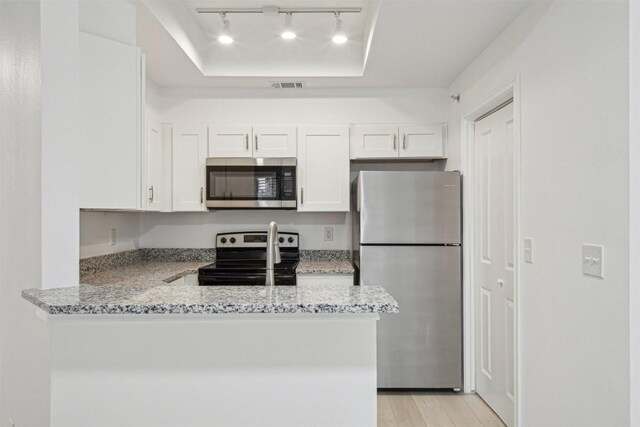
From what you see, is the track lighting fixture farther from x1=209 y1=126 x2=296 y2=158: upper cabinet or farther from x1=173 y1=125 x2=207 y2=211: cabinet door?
x1=173 y1=125 x2=207 y2=211: cabinet door

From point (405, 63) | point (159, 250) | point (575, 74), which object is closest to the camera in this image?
point (575, 74)

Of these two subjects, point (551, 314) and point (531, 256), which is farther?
point (531, 256)

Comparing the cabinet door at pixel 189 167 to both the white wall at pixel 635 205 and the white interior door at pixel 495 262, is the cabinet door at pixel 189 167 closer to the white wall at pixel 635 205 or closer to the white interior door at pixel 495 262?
the white interior door at pixel 495 262

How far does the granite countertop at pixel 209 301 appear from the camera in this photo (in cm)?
122

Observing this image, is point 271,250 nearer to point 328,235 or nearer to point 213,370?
point 213,370

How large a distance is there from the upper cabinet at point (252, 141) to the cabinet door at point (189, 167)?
0.09m

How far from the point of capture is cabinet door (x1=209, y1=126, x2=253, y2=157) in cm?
328

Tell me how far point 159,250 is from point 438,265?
7.86 ft

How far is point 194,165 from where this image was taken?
3.28 metres

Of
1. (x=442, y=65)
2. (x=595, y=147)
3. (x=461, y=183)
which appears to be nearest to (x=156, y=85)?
(x=442, y=65)

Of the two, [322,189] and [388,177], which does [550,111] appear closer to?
[388,177]

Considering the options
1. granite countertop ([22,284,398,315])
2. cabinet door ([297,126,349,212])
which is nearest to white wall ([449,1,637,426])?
granite countertop ([22,284,398,315])

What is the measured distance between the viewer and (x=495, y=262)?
2.54 meters

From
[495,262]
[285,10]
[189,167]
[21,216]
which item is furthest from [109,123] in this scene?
[495,262]
